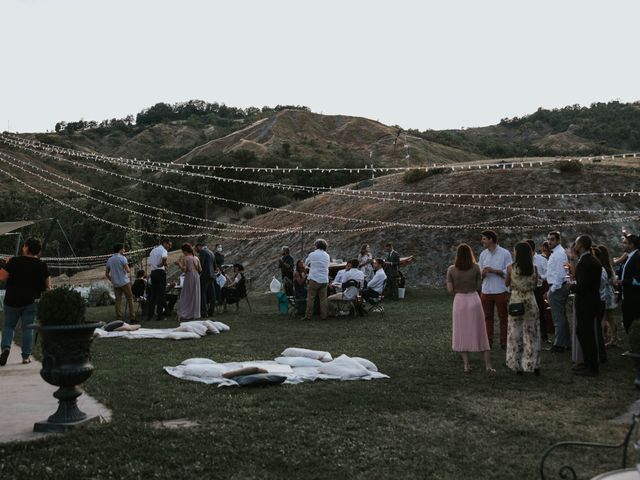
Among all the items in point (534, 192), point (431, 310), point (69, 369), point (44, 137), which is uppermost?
point (44, 137)

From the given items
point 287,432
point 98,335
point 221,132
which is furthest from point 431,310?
point 221,132

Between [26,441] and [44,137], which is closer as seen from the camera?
[26,441]

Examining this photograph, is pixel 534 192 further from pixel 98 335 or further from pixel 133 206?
pixel 133 206

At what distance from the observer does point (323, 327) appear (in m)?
13.8

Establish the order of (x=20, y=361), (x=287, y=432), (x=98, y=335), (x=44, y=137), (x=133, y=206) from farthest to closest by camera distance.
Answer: (x=44, y=137), (x=133, y=206), (x=98, y=335), (x=20, y=361), (x=287, y=432)

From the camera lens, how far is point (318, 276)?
1505 centimetres

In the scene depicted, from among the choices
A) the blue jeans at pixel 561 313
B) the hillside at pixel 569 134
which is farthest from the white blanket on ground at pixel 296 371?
the hillside at pixel 569 134

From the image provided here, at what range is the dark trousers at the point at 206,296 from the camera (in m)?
16.2

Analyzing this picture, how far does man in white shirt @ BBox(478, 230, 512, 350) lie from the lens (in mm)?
10016

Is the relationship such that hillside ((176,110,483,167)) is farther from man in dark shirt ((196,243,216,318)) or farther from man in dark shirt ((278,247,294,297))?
man in dark shirt ((196,243,216,318))

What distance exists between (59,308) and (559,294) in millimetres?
7565

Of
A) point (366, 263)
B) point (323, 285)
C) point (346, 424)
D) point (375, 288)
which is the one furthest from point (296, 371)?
point (366, 263)

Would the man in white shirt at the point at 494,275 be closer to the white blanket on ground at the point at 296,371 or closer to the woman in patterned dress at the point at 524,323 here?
the woman in patterned dress at the point at 524,323

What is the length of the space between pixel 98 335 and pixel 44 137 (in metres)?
90.6
